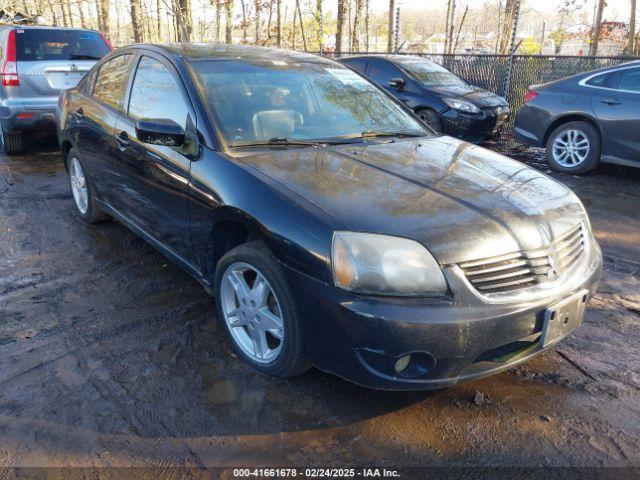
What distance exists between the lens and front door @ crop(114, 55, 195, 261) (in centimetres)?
319

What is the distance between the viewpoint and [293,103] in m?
3.44

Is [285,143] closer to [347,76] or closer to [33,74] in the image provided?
[347,76]

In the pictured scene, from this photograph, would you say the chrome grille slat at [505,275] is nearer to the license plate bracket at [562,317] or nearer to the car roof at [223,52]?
the license plate bracket at [562,317]

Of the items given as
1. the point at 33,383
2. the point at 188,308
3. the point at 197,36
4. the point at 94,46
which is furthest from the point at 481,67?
the point at 197,36

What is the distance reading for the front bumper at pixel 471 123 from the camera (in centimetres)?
888

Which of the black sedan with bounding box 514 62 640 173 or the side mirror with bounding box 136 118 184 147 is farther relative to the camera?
the black sedan with bounding box 514 62 640 173

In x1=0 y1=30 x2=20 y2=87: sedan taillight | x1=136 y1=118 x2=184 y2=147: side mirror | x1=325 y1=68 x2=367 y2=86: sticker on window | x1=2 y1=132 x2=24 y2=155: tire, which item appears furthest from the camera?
x1=2 y1=132 x2=24 y2=155: tire

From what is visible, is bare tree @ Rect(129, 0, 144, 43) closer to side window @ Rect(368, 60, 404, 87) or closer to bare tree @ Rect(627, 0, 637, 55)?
side window @ Rect(368, 60, 404, 87)

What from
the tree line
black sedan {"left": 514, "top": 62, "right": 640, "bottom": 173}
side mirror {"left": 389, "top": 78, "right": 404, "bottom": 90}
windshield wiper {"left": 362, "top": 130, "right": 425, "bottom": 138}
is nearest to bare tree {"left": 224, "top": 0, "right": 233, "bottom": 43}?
the tree line

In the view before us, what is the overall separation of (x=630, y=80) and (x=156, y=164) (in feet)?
20.3

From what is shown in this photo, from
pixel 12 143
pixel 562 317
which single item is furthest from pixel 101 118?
pixel 12 143

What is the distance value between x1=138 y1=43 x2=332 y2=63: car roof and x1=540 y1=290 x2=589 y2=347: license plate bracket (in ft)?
8.33

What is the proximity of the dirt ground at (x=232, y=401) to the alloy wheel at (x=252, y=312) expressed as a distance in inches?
5.5

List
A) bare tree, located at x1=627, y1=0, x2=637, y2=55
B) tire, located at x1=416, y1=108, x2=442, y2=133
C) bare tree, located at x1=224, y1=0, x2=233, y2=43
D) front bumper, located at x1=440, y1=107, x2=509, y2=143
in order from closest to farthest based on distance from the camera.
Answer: front bumper, located at x1=440, y1=107, x2=509, y2=143
tire, located at x1=416, y1=108, x2=442, y2=133
bare tree, located at x1=627, y1=0, x2=637, y2=55
bare tree, located at x1=224, y1=0, x2=233, y2=43
